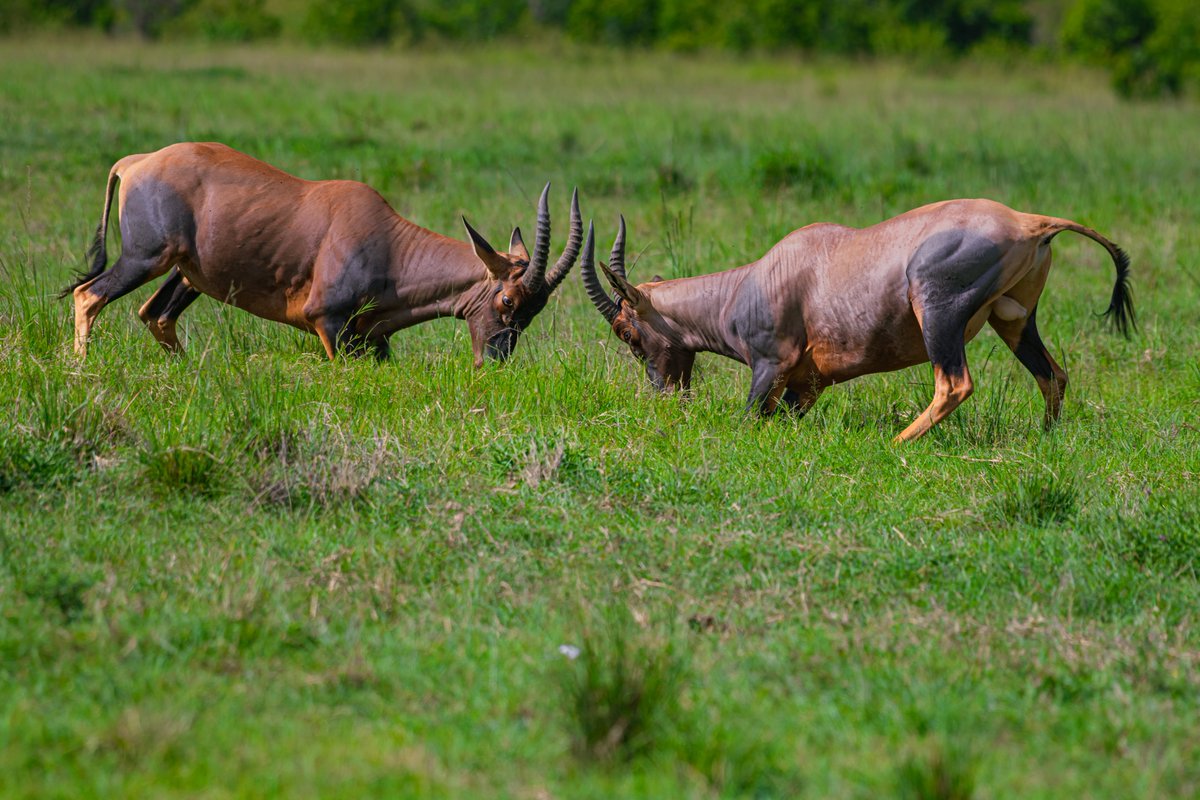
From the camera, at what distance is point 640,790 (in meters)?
3.82

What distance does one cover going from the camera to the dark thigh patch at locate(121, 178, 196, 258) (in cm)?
826

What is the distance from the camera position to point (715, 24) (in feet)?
122

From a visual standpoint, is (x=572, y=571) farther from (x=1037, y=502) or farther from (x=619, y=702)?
(x=1037, y=502)

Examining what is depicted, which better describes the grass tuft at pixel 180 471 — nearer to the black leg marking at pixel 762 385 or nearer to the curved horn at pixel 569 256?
the curved horn at pixel 569 256

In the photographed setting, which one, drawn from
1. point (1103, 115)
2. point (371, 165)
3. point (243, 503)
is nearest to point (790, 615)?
point (243, 503)

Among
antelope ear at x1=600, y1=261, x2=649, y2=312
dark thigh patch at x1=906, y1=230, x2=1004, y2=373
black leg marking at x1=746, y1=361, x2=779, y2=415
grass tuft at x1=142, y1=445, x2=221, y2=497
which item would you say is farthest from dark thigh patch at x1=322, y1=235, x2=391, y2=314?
dark thigh patch at x1=906, y1=230, x2=1004, y2=373

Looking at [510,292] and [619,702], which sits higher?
[619,702]

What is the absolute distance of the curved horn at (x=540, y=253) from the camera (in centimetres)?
827

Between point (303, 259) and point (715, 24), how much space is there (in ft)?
100

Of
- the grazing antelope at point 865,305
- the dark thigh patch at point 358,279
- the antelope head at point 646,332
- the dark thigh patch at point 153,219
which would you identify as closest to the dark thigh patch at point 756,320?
the grazing antelope at point 865,305

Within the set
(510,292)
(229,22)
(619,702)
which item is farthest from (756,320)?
(229,22)

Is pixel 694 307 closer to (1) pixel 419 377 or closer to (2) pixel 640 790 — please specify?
(1) pixel 419 377

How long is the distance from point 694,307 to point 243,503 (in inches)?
140

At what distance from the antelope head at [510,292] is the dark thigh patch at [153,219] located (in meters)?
1.78
